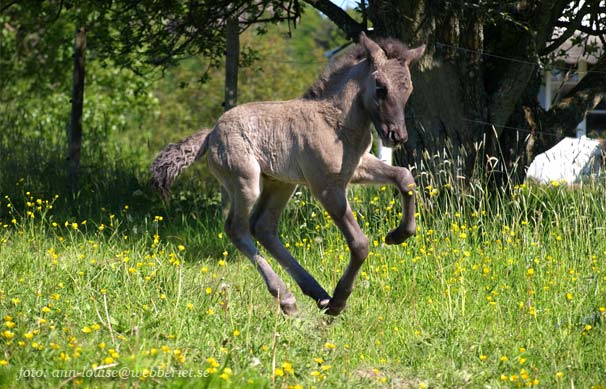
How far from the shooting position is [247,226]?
7316 mm

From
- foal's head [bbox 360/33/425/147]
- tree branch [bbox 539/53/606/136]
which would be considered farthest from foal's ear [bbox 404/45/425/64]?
tree branch [bbox 539/53/606/136]

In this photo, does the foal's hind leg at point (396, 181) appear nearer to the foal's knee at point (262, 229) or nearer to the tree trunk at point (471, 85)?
the foal's knee at point (262, 229)

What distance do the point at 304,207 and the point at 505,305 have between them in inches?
160

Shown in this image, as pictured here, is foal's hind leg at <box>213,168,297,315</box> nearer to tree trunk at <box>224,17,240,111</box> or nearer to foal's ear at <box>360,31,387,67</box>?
foal's ear at <box>360,31,387,67</box>

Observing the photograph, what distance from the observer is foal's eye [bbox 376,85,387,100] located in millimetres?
6484

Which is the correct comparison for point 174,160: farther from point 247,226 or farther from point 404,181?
point 404,181

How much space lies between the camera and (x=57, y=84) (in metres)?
22.2

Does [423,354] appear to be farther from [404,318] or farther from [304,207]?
[304,207]

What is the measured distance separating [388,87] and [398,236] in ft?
3.58

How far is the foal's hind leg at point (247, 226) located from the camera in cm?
687

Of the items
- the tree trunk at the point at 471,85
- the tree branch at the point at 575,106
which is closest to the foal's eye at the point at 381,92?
the tree trunk at the point at 471,85

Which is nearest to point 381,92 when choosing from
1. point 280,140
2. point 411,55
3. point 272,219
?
point 411,55

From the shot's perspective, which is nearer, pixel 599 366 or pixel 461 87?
pixel 599 366

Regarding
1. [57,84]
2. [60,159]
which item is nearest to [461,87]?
[60,159]
